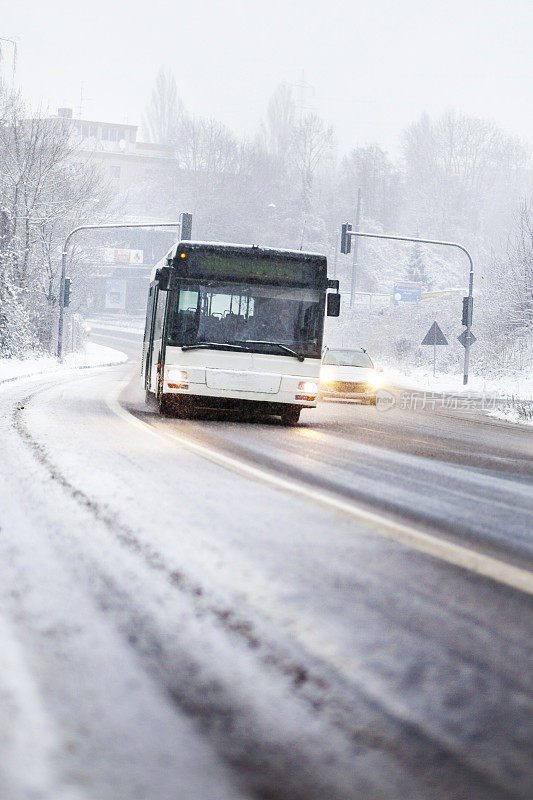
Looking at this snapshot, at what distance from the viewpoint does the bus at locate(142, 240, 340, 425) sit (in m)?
16.8

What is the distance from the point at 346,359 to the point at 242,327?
1002cm

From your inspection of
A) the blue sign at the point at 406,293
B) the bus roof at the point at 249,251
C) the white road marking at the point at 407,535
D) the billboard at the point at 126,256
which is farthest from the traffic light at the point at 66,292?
the billboard at the point at 126,256

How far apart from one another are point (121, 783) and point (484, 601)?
2.35 m

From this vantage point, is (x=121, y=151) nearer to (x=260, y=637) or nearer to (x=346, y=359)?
(x=346, y=359)

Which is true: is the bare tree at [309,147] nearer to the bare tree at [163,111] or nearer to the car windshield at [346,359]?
the bare tree at [163,111]

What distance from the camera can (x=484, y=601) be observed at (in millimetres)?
4383

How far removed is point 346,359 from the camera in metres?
26.7

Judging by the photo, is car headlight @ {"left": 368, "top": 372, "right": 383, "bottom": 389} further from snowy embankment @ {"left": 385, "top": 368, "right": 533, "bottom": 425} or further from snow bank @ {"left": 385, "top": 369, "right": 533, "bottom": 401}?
snow bank @ {"left": 385, "top": 369, "right": 533, "bottom": 401}

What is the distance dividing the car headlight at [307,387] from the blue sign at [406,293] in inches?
2763

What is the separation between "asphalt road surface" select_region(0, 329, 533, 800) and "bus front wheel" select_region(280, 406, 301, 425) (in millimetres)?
8540

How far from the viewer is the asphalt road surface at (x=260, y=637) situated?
250 centimetres

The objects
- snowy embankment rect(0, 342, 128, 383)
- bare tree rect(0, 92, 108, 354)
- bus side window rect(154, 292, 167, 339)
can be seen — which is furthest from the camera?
bare tree rect(0, 92, 108, 354)

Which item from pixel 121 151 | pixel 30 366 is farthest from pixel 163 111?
pixel 30 366

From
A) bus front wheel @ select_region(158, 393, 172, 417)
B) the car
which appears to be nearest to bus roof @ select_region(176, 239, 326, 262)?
bus front wheel @ select_region(158, 393, 172, 417)
